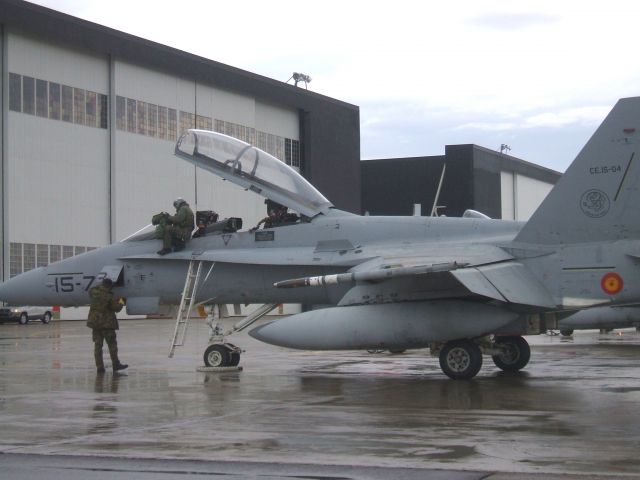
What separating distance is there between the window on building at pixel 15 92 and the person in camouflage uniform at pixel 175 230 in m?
26.0

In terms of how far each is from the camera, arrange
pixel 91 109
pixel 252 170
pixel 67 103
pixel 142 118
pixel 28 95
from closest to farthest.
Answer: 1. pixel 252 170
2. pixel 28 95
3. pixel 67 103
4. pixel 91 109
5. pixel 142 118

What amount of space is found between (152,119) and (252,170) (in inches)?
1264

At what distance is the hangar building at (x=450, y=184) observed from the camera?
59.8 m

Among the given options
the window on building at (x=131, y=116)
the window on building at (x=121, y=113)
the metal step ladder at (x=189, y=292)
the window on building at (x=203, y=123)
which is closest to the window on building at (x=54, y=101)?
the window on building at (x=121, y=113)

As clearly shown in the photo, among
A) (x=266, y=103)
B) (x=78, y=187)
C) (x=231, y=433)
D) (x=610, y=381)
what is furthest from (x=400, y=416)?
(x=266, y=103)

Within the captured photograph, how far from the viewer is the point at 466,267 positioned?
43.4ft

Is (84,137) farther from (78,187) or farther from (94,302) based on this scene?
(94,302)

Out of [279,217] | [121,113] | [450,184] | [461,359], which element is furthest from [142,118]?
[461,359]

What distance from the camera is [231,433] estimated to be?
8.63m

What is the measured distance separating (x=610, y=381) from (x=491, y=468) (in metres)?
7.26

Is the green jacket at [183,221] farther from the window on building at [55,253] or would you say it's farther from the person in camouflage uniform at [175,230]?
the window on building at [55,253]

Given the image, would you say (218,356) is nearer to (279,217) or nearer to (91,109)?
(279,217)

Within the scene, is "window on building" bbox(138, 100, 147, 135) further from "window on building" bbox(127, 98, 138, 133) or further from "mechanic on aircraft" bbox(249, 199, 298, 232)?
"mechanic on aircraft" bbox(249, 199, 298, 232)

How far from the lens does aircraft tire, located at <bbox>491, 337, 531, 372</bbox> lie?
50.3ft
